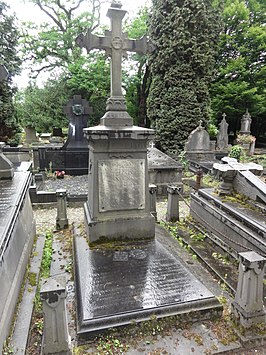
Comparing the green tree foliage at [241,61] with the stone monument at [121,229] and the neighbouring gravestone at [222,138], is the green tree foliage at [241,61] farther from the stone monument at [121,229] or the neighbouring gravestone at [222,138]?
the stone monument at [121,229]

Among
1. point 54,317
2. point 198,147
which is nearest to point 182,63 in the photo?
point 198,147

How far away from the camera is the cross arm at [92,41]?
12.3 ft

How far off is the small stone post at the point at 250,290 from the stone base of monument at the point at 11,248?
7.66 ft

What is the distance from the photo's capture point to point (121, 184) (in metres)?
3.88

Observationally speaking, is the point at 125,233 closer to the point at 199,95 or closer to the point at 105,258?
the point at 105,258

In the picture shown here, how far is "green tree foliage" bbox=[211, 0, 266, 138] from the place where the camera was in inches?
754

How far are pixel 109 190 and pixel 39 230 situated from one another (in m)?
2.61

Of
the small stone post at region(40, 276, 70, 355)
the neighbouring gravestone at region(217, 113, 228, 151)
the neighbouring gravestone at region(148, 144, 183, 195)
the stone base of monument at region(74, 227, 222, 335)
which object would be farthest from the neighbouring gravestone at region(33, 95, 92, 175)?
the neighbouring gravestone at region(217, 113, 228, 151)

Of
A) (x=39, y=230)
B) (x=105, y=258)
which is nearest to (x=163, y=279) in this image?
(x=105, y=258)

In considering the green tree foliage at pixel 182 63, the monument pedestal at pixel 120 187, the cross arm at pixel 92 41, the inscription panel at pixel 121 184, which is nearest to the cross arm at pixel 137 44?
the cross arm at pixel 92 41

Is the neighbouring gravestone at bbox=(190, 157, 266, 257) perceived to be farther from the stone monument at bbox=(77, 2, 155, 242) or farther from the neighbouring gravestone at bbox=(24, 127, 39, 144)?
the neighbouring gravestone at bbox=(24, 127, 39, 144)

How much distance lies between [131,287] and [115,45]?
3.58m

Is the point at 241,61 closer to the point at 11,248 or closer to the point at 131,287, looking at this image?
the point at 131,287

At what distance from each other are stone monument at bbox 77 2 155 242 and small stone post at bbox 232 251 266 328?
179cm
